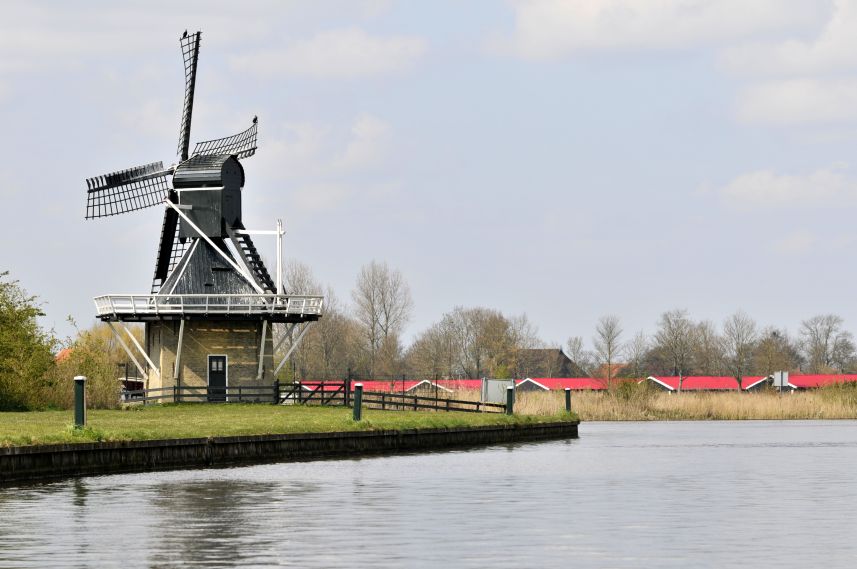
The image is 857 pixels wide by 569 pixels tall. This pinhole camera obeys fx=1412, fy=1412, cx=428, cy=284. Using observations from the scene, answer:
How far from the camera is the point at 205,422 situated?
4041 cm

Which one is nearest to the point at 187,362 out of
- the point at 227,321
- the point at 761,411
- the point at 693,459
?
the point at 227,321

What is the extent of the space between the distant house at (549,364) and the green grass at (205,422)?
90.2m

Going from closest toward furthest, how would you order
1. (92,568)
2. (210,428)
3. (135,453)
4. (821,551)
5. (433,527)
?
(92,568) < (821,551) < (433,527) < (135,453) < (210,428)

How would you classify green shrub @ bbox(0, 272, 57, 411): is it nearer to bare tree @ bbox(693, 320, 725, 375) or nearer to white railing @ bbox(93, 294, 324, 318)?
white railing @ bbox(93, 294, 324, 318)

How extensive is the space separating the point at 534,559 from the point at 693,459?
75.4 ft

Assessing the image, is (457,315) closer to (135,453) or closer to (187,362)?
(187,362)

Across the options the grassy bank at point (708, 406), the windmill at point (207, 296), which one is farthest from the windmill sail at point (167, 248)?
the grassy bank at point (708, 406)

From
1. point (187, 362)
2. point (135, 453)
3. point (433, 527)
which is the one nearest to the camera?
point (433, 527)

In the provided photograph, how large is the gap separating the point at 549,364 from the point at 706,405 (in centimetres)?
7874

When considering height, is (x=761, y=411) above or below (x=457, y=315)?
below

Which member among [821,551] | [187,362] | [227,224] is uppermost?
[227,224]

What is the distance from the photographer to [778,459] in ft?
128

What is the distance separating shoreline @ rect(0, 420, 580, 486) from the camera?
2808 cm

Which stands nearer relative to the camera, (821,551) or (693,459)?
(821,551)
